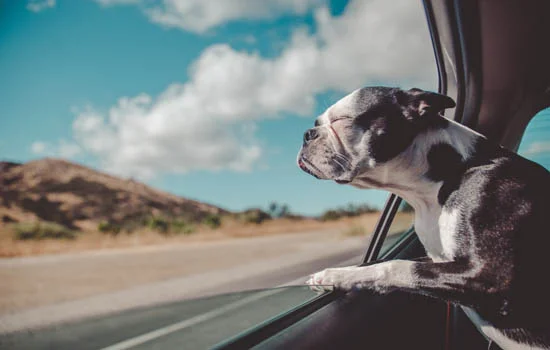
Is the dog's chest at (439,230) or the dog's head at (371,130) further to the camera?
the dog's head at (371,130)

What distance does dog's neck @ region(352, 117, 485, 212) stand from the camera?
1933 millimetres

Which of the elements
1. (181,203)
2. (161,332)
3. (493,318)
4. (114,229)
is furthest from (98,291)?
(181,203)

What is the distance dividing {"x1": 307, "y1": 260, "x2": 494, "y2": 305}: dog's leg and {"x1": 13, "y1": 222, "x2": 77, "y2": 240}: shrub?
62.3 inches

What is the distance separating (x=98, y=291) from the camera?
2.33 meters

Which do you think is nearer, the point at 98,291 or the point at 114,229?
the point at 98,291

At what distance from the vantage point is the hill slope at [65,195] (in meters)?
1.78

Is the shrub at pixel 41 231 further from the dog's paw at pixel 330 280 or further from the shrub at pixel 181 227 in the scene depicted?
the shrub at pixel 181 227

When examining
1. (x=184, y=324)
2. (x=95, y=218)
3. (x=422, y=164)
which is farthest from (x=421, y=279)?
(x=95, y=218)

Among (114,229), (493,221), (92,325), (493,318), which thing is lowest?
(493,318)

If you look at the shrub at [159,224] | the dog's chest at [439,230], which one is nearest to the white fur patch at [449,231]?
the dog's chest at [439,230]

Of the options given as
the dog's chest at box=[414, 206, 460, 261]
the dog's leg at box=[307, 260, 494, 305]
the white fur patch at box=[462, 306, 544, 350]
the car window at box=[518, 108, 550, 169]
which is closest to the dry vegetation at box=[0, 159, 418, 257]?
the dog's chest at box=[414, 206, 460, 261]

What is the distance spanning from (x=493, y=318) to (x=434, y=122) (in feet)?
3.30

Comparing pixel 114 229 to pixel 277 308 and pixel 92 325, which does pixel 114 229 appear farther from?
pixel 277 308

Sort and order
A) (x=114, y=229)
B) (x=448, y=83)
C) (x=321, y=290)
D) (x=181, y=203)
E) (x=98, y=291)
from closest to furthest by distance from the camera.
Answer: (x=321, y=290), (x=98, y=291), (x=448, y=83), (x=114, y=229), (x=181, y=203)
